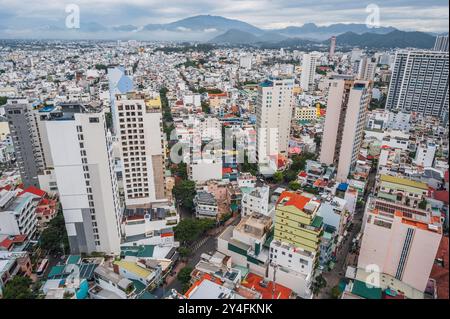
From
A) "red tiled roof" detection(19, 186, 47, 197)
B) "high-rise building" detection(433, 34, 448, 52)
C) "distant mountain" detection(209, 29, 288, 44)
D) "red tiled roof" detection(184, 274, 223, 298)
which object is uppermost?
"distant mountain" detection(209, 29, 288, 44)

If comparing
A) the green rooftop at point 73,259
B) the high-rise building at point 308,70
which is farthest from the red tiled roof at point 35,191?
the high-rise building at point 308,70

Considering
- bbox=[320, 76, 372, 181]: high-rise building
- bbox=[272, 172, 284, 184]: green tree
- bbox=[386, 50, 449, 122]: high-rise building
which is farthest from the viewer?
bbox=[386, 50, 449, 122]: high-rise building

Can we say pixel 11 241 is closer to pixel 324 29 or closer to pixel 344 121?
pixel 324 29

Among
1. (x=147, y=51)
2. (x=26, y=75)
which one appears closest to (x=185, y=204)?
(x=26, y=75)

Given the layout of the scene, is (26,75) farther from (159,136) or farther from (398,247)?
(398,247)

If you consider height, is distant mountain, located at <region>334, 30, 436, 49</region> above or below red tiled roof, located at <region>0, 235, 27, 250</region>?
above

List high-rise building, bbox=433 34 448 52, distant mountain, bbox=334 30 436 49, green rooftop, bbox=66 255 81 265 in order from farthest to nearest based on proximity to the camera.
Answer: distant mountain, bbox=334 30 436 49, green rooftop, bbox=66 255 81 265, high-rise building, bbox=433 34 448 52

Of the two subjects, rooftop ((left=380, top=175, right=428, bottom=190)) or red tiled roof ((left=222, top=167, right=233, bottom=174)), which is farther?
red tiled roof ((left=222, top=167, right=233, bottom=174))

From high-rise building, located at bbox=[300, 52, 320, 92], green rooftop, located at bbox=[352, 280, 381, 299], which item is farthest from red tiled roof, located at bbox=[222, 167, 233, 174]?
high-rise building, located at bbox=[300, 52, 320, 92]

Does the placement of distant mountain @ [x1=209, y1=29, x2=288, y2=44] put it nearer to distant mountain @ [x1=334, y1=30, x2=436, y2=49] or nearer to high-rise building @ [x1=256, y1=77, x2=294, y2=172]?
distant mountain @ [x1=334, y1=30, x2=436, y2=49]
